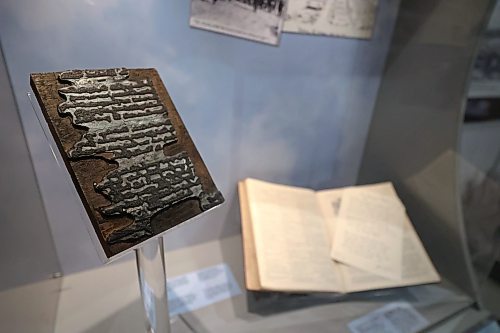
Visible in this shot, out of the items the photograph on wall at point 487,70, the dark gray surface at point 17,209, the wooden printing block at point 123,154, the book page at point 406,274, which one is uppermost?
the photograph on wall at point 487,70

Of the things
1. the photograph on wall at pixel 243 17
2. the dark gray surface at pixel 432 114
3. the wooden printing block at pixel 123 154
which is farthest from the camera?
the dark gray surface at pixel 432 114

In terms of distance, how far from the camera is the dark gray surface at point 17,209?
510 mm

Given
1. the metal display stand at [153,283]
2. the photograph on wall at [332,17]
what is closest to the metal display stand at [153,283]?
the metal display stand at [153,283]

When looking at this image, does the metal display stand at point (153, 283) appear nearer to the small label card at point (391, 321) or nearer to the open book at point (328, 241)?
the open book at point (328, 241)

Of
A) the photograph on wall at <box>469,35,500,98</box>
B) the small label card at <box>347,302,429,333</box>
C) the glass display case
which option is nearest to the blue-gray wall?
the glass display case

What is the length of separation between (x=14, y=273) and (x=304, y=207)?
1.99 feet

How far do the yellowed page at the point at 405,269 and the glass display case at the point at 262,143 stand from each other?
4 centimetres

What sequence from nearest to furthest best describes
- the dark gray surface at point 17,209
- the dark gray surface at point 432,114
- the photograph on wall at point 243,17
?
the dark gray surface at point 17,209, the photograph on wall at point 243,17, the dark gray surface at point 432,114

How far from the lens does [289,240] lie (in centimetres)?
79

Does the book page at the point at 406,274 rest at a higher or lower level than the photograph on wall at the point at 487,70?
lower

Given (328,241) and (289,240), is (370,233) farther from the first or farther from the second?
(289,240)

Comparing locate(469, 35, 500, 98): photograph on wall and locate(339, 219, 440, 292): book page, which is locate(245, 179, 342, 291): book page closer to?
locate(339, 219, 440, 292): book page

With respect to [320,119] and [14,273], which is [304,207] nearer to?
[320,119]

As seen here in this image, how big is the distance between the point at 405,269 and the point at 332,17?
60 centimetres
